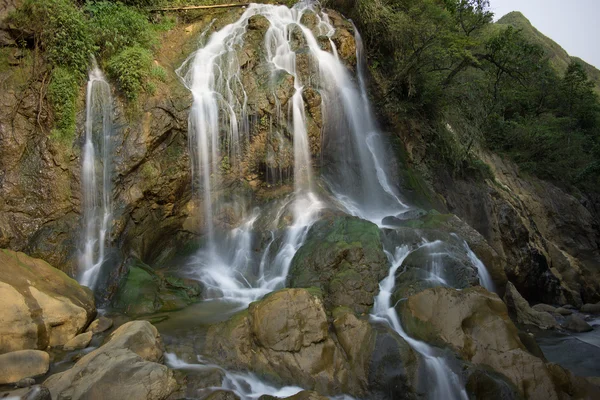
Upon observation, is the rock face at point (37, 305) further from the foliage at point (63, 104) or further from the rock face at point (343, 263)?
the rock face at point (343, 263)

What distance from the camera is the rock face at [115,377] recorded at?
4.84 metres

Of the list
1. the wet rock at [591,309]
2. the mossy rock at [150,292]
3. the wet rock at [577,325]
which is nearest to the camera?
the mossy rock at [150,292]

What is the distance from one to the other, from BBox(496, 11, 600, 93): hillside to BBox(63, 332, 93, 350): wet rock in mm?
45051

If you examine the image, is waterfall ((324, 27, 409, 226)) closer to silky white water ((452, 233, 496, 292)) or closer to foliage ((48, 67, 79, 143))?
silky white water ((452, 233, 496, 292))

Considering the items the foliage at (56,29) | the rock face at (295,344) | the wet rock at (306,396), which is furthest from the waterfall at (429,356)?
the foliage at (56,29)

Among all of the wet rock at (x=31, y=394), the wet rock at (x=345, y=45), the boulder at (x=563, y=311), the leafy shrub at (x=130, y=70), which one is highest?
the wet rock at (x=345, y=45)

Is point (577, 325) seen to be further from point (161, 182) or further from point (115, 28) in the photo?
point (115, 28)

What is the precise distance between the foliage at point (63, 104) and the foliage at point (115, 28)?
4.84ft

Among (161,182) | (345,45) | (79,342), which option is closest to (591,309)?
(345,45)

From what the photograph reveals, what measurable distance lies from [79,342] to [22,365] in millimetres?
1069

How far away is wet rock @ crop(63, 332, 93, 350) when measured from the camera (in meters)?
6.35

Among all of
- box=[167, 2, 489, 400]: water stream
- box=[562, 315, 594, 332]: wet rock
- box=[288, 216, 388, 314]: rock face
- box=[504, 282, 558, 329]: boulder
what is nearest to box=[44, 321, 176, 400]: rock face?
box=[167, 2, 489, 400]: water stream

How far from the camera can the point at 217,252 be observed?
1048cm

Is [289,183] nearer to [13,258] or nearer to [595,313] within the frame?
[13,258]
